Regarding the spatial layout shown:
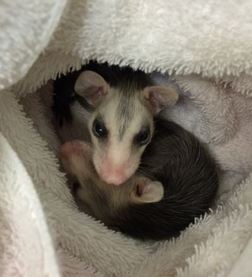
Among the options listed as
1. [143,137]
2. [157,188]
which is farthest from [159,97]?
[157,188]

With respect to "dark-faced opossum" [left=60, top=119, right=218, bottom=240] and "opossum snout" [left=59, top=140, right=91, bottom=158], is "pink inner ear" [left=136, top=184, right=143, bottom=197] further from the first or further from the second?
"opossum snout" [left=59, top=140, right=91, bottom=158]

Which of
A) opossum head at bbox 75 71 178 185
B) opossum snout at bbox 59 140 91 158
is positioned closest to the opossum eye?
opossum head at bbox 75 71 178 185

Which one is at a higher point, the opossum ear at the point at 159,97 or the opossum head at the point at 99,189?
the opossum ear at the point at 159,97

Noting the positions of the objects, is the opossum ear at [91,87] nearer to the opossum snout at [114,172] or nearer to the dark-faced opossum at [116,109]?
the dark-faced opossum at [116,109]

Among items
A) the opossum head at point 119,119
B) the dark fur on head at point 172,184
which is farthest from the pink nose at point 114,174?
the dark fur on head at point 172,184

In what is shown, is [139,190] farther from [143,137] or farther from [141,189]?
[143,137]

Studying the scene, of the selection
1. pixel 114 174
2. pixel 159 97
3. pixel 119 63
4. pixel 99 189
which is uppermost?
pixel 119 63
